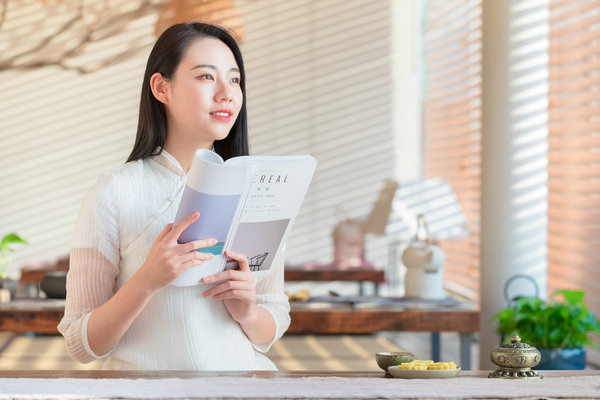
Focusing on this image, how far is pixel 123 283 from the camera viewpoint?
5.21ft

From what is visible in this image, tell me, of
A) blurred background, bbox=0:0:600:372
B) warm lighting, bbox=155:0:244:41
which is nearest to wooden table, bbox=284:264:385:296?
warm lighting, bbox=155:0:244:41

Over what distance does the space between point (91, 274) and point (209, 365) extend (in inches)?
10.6

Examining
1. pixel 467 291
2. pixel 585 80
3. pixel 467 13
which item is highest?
pixel 467 13

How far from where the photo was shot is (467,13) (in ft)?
20.2

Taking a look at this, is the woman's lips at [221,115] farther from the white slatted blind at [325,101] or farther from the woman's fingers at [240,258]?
the white slatted blind at [325,101]

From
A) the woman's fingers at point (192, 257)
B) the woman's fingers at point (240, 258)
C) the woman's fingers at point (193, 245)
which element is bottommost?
the woman's fingers at point (240, 258)

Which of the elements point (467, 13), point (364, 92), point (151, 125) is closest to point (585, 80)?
point (467, 13)

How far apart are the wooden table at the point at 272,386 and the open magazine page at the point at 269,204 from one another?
8.9 inches

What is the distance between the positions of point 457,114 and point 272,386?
552 cm

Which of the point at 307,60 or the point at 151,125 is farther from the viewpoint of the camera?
the point at 307,60

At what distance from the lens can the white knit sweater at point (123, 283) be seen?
1.56 metres

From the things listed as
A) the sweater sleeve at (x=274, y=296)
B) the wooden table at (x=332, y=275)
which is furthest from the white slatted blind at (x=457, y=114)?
the sweater sleeve at (x=274, y=296)

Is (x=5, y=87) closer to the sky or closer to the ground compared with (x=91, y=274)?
closer to the sky

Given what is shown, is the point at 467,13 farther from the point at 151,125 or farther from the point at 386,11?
the point at 151,125
